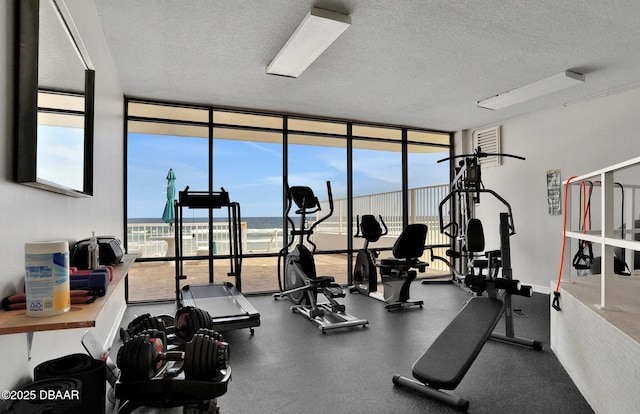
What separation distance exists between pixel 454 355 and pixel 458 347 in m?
0.09

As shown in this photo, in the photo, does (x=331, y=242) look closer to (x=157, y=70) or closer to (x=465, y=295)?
(x=465, y=295)

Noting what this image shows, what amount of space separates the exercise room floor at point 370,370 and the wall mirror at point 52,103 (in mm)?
1615

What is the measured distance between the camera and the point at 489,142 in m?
7.02

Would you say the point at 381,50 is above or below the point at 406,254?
above

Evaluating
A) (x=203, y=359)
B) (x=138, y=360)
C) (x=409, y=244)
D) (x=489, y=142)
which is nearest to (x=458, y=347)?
(x=203, y=359)

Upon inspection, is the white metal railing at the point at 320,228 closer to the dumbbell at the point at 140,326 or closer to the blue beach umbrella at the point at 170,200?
the blue beach umbrella at the point at 170,200

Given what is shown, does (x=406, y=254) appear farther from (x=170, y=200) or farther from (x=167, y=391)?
(x=167, y=391)

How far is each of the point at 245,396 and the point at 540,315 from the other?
3725mm

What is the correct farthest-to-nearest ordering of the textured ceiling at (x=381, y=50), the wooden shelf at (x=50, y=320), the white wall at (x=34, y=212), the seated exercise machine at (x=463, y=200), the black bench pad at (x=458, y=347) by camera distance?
the seated exercise machine at (x=463, y=200) < the textured ceiling at (x=381, y=50) < the black bench pad at (x=458, y=347) < the white wall at (x=34, y=212) < the wooden shelf at (x=50, y=320)

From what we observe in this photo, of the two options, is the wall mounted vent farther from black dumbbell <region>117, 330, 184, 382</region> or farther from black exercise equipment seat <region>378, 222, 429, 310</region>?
black dumbbell <region>117, 330, 184, 382</region>

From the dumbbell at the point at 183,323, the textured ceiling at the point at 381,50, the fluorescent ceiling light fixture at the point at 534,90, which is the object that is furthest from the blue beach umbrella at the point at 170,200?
the fluorescent ceiling light fixture at the point at 534,90

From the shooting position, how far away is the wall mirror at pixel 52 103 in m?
1.45

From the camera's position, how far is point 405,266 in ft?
16.6

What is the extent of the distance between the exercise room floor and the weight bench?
0.07 m
